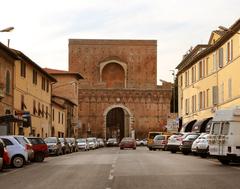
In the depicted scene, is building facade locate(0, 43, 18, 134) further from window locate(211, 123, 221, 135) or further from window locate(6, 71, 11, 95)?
window locate(211, 123, 221, 135)

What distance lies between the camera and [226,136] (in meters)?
27.0

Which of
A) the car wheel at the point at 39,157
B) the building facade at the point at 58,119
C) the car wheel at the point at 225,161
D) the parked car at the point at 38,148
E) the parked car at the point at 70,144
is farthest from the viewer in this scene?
the building facade at the point at 58,119

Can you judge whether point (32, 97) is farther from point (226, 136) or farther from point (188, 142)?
point (226, 136)

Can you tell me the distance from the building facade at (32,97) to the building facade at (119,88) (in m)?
31.2

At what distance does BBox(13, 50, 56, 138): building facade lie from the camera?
51062 millimetres

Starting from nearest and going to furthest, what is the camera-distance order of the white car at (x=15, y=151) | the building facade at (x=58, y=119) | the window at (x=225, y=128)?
the window at (x=225, y=128), the white car at (x=15, y=151), the building facade at (x=58, y=119)

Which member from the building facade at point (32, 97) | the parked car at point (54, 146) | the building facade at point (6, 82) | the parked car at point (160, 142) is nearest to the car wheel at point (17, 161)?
the building facade at point (6, 82)

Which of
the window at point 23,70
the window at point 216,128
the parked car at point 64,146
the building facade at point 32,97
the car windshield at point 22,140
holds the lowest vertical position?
the parked car at point 64,146

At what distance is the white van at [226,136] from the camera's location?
87.0 ft

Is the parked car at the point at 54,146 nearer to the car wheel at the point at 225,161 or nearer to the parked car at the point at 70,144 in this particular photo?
the parked car at the point at 70,144

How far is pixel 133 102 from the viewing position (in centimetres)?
10125

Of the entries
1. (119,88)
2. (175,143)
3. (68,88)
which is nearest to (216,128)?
(175,143)

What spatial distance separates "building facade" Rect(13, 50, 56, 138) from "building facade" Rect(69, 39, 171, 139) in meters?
31.2

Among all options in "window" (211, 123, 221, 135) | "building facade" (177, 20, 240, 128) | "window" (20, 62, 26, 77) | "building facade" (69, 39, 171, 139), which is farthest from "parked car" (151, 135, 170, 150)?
"building facade" (69, 39, 171, 139)
